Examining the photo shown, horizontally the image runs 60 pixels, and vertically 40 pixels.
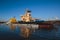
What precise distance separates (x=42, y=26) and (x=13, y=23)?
1324 centimetres

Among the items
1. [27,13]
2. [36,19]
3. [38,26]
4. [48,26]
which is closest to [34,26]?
[38,26]

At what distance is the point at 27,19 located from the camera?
29.3 meters

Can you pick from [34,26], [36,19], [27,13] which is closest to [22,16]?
[27,13]

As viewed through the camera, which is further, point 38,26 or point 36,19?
point 36,19

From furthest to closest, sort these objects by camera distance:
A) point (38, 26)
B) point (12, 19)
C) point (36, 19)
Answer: point (12, 19) < point (36, 19) < point (38, 26)

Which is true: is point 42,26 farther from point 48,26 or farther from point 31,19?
point 31,19

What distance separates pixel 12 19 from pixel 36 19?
6.32 meters

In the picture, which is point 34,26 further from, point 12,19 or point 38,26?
point 12,19

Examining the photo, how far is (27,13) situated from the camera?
30.2 m

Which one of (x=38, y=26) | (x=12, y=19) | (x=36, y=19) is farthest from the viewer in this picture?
(x=12, y=19)

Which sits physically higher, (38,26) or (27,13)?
(27,13)

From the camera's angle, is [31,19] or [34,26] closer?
[34,26]

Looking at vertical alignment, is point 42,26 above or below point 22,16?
below

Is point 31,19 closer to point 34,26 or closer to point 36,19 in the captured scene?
point 36,19
